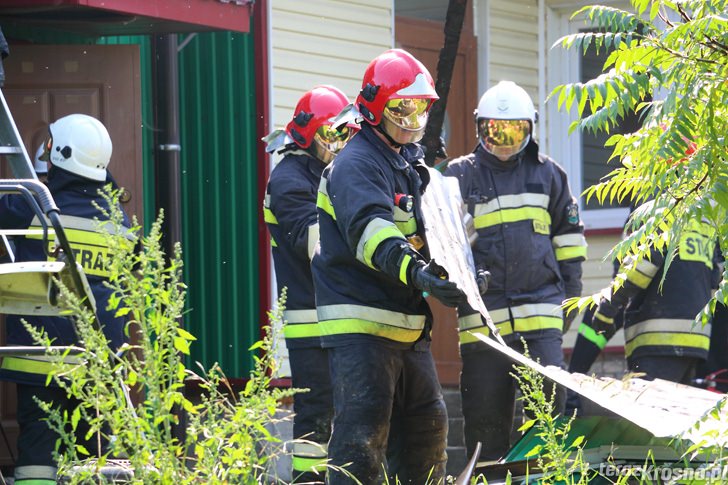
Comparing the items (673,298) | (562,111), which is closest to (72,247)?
(673,298)

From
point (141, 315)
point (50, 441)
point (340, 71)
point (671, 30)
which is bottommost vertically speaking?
point (50, 441)

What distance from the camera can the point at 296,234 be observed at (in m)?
7.60

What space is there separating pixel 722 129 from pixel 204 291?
608 centimetres

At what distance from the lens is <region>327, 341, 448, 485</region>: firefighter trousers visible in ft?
19.8

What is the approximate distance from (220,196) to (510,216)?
2618mm

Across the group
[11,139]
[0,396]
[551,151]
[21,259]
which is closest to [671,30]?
[11,139]

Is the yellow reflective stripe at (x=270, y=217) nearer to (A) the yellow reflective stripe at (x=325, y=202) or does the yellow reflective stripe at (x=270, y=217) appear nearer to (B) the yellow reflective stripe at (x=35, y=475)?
(A) the yellow reflective stripe at (x=325, y=202)

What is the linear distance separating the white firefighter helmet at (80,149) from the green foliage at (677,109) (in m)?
3.25

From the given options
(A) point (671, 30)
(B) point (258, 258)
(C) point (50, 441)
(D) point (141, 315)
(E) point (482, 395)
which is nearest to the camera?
(D) point (141, 315)

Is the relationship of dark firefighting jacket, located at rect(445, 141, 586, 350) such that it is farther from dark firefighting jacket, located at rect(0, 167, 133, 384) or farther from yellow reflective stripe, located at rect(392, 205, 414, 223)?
dark firefighting jacket, located at rect(0, 167, 133, 384)

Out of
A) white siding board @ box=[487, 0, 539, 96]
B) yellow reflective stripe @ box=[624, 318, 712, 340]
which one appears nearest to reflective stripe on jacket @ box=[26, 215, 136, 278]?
yellow reflective stripe @ box=[624, 318, 712, 340]

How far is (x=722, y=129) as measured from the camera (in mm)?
4715

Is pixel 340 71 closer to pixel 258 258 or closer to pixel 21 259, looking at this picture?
pixel 258 258

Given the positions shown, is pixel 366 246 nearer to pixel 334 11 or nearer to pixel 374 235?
pixel 374 235
